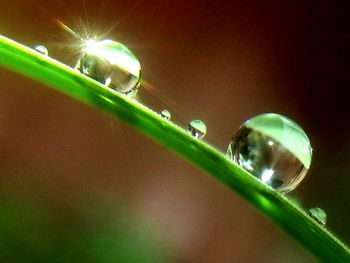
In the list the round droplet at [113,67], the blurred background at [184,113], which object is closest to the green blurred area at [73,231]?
the blurred background at [184,113]

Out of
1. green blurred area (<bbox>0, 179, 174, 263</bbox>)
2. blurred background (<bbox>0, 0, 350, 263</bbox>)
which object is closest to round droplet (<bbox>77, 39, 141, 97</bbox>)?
green blurred area (<bbox>0, 179, 174, 263</bbox>)

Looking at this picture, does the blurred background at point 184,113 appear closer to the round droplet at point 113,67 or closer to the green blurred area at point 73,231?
the green blurred area at point 73,231

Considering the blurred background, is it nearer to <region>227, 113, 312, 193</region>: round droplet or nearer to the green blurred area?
the green blurred area

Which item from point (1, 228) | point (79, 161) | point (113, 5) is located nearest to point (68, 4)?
point (113, 5)

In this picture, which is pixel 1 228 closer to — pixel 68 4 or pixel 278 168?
pixel 278 168

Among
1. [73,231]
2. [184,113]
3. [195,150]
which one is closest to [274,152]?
[195,150]

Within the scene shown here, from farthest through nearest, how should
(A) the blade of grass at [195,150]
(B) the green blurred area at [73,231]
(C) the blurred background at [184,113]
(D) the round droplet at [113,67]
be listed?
1. (C) the blurred background at [184,113]
2. (B) the green blurred area at [73,231]
3. (D) the round droplet at [113,67]
4. (A) the blade of grass at [195,150]
